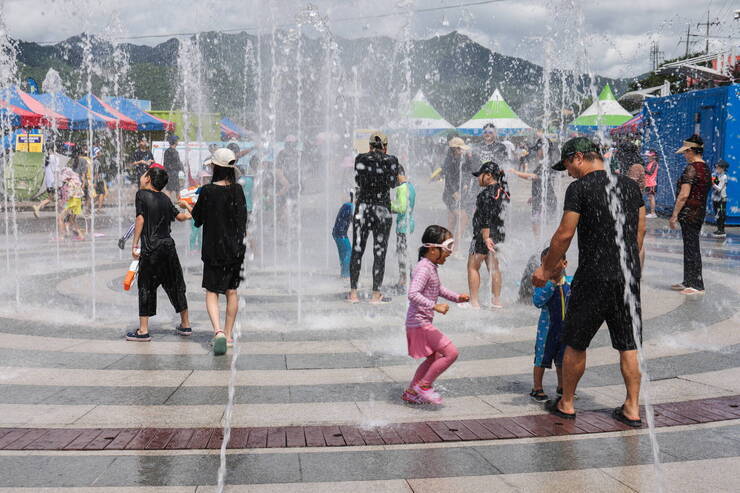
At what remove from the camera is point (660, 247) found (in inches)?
575

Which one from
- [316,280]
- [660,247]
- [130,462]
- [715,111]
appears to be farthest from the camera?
[715,111]

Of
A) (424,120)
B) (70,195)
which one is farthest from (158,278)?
(424,120)

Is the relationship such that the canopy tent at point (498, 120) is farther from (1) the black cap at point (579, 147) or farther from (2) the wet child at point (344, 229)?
(1) the black cap at point (579, 147)

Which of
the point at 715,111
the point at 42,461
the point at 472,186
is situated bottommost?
the point at 42,461

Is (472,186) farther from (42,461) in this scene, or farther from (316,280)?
(42,461)

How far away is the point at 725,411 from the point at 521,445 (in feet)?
5.20

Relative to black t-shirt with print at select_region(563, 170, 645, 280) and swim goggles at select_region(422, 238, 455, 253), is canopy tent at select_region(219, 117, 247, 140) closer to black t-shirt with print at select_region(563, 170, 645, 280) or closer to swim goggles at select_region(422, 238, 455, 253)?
swim goggles at select_region(422, 238, 455, 253)

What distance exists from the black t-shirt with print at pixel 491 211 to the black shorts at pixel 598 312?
3380mm

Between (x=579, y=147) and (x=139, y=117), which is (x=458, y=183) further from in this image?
(x=139, y=117)

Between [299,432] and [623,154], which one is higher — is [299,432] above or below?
below

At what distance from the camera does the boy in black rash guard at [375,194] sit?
8.57 meters

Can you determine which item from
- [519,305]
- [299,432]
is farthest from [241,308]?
[299,432]

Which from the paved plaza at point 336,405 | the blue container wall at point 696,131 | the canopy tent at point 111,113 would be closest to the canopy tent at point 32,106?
the canopy tent at point 111,113

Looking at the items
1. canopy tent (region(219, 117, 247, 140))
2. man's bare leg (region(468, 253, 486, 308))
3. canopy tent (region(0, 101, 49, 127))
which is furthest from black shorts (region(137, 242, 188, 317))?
canopy tent (region(219, 117, 247, 140))
